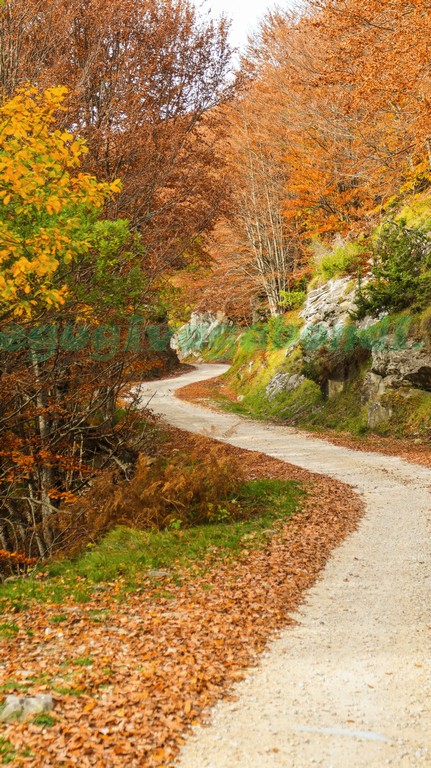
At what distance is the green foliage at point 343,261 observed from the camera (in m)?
21.4

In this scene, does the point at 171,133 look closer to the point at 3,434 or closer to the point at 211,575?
the point at 3,434

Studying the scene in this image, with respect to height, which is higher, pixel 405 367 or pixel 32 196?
pixel 32 196

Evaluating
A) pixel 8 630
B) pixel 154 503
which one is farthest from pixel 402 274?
pixel 8 630

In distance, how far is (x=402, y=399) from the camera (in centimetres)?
1620

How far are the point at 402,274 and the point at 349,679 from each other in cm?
1375

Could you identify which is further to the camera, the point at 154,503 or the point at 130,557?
the point at 154,503

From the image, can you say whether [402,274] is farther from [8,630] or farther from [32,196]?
[8,630]

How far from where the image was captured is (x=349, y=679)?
4.61 m

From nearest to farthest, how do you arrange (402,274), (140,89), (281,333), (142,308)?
(142,308) < (140,89) < (402,274) < (281,333)

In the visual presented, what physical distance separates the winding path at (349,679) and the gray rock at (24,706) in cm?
104

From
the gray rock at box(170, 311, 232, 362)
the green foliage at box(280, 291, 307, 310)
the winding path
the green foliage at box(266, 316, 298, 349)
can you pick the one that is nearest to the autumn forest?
the winding path

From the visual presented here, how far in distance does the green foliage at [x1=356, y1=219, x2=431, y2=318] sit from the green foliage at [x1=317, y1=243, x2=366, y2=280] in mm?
3469

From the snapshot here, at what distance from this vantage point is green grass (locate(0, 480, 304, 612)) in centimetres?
693

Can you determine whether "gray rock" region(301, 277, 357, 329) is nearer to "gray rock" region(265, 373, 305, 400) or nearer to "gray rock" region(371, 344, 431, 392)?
"gray rock" region(265, 373, 305, 400)
